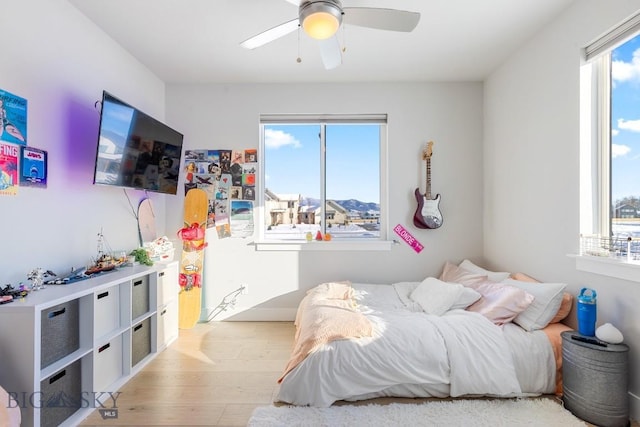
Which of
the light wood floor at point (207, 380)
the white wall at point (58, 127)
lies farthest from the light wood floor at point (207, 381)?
the white wall at point (58, 127)

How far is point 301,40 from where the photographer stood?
2.38m

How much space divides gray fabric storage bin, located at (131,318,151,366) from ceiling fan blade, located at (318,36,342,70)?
2.31 meters

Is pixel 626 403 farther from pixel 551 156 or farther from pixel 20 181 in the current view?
pixel 20 181

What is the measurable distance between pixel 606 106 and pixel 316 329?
7.57 feet

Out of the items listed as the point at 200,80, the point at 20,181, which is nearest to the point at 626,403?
the point at 20,181

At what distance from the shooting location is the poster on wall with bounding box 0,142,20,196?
159 centimetres

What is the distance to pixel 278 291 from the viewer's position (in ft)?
10.5

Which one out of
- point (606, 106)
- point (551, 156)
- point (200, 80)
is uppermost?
point (200, 80)

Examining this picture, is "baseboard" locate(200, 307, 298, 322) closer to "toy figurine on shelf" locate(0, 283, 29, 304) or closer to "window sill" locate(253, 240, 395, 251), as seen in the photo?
"window sill" locate(253, 240, 395, 251)

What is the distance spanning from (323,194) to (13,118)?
2.44 metres

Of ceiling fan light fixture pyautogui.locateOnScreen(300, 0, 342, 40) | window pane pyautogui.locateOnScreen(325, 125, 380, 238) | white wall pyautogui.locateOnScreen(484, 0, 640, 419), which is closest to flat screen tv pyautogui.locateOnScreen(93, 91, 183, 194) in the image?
ceiling fan light fixture pyautogui.locateOnScreen(300, 0, 342, 40)

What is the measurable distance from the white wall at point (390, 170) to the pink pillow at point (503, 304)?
0.95 m

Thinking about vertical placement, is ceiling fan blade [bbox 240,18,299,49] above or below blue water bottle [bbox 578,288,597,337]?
above

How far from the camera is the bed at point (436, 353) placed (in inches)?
69.9
